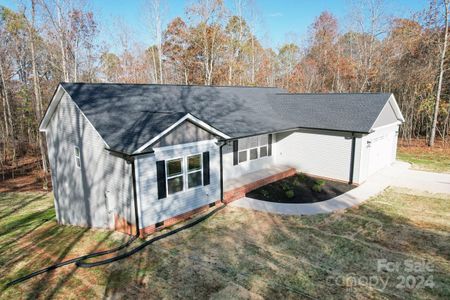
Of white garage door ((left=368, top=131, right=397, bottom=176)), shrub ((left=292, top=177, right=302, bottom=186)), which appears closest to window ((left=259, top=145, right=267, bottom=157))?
shrub ((left=292, top=177, right=302, bottom=186))

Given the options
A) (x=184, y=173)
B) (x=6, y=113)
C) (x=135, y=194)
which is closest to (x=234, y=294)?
(x=135, y=194)

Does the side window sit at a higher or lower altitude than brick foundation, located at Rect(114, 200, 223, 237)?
higher

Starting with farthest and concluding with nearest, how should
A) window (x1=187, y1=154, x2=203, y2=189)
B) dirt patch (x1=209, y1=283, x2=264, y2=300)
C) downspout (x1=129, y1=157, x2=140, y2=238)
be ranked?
window (x1=187, y1=154, x2=203, y2=189), downspout (x1=129, y1=157, x2=140, y2=238), dirt patch (x1=209, y1=283, x2=264, y2=300)

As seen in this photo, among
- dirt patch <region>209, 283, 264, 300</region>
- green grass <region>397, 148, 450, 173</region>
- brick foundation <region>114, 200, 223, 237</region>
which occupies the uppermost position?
green grass <region>397, 148, 450, 173</region>

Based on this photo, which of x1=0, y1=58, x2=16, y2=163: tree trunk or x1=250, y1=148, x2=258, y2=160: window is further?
x1=0, y1=58, x2=16, y2=163: tree trunk

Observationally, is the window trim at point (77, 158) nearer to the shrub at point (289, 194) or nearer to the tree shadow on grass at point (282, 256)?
the tree shadow on grass at point (282, 256)

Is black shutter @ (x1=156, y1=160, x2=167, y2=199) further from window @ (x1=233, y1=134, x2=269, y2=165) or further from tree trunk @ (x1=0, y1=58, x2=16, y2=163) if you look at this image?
tree trunk @ (x1=0, y1=58, x2=16, y2=163)

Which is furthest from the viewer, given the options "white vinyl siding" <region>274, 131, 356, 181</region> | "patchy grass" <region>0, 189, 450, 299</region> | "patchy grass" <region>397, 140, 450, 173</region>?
"patchy grass" <region>397, 140, 450, 173</region>

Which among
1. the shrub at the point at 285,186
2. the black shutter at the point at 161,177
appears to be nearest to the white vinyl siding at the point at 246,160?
the shrub at the point at 285,186
